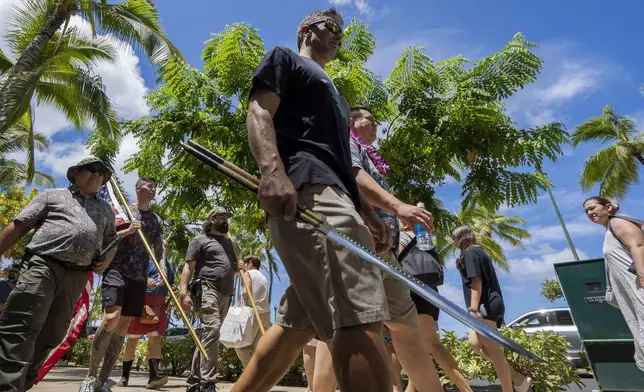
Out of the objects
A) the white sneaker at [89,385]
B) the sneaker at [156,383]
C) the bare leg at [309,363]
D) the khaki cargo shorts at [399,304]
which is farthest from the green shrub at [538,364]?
the white sneaker at [89,385]

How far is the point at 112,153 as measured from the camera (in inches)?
720

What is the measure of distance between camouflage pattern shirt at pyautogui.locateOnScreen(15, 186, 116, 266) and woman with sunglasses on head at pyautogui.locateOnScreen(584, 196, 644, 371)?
4.44m

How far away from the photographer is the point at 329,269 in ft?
5.71

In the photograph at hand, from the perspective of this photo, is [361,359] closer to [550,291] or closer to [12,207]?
[12,207]

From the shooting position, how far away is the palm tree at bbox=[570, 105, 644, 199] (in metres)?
27.4

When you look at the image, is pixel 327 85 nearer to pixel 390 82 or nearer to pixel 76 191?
pixel 76 191

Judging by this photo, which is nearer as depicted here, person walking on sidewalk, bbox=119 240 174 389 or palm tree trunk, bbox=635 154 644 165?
person walking on sidewalk, bbox=119 240 174 389

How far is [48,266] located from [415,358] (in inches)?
107

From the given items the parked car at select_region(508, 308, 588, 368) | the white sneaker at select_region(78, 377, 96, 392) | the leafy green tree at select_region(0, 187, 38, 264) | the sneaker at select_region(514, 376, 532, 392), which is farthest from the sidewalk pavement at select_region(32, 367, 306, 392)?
the leafy green tree at select_region(0, 187, 38, 264)

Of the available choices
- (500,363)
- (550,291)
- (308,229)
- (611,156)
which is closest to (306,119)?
(308,229)

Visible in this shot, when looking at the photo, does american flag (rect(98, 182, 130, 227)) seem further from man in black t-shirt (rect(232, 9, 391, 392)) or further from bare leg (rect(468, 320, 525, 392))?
bare leg (rect(468, 320, 525, 392))

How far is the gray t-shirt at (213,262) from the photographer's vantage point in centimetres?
573

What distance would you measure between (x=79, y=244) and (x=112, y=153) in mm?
15885

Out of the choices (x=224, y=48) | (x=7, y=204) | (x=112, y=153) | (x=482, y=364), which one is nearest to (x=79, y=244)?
(x=482, y=364)
